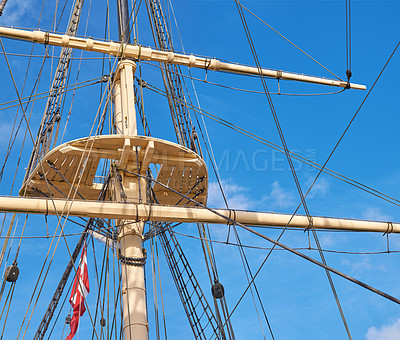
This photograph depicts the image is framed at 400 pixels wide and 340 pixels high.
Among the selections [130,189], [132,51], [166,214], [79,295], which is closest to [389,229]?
[166,214]

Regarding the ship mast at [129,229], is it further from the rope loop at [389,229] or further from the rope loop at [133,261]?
the rope loop at [389,229]

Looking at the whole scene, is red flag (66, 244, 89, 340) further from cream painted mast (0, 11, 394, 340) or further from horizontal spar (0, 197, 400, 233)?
horizontal spar (0, 197, 400, 233)

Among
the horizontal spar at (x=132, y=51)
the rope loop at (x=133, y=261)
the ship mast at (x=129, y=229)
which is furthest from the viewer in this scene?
the horizontal spar at (x=132, y=51)

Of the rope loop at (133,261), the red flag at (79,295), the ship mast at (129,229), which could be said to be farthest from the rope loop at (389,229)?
the red flag at (79,295)

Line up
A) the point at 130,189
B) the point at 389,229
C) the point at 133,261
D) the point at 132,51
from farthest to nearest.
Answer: the point at 132,51 → the point at 389,229 → the point at 130,189 → the point at 133,261

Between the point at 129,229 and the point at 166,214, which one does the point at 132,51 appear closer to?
the point at 166,214

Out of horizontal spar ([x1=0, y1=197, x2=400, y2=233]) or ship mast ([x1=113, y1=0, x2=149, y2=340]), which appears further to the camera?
horizontal spar ([x1=0, y1=197, x2=400, y2=233])

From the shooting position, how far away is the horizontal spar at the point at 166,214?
428 inches

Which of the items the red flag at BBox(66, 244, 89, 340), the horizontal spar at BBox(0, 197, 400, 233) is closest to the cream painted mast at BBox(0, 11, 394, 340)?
the horizontal spar at BBox(0, 197, 400, 233)

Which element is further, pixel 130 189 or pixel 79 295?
pixel 79 295

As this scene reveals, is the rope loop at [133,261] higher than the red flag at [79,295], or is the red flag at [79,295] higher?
the red flag at [79,295]

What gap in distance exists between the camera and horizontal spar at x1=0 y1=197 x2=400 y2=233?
10.9 metres

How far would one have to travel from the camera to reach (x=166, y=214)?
11.8 m

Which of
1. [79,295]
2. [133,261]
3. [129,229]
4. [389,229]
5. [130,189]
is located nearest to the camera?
[133,261]
